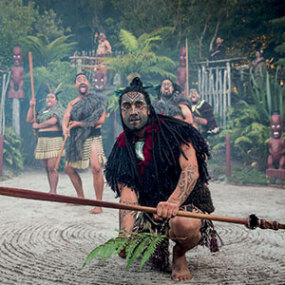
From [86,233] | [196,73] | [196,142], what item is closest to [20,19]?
[196,73]

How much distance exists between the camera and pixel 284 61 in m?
9.16

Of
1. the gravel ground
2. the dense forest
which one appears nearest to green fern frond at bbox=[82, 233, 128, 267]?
the gravel ground

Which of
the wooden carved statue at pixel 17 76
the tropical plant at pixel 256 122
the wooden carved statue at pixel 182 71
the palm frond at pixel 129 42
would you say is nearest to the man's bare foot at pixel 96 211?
the tropical plant at pixel 256 122

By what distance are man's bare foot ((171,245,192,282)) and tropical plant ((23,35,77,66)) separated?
997cm

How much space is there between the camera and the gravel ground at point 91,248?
7.94 ft

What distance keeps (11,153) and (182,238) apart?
8289 mm

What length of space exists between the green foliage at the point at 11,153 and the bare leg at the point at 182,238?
7847 mm

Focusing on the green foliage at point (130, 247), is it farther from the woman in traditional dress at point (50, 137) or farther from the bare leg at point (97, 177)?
the woman in traditional dress at point (50, 137)

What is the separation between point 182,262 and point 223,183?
5691 millimetres

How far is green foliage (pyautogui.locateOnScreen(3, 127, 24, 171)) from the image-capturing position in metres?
9.57

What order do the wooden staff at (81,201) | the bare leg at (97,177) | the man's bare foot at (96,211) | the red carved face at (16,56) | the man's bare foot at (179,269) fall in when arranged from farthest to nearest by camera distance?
the red carved face at (16,56) < the bare leg at (97,177) < the man's bare foot at (96,211) < the man's bare foot at (179,269) < the wooden staff at (81,201)

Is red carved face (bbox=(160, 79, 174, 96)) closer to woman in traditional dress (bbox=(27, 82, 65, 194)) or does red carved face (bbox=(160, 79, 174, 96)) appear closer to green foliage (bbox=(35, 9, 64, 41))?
woman in traditional dress (bbox=(27, 82, 65, 194))

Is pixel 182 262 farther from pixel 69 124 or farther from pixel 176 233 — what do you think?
pixel 69 124

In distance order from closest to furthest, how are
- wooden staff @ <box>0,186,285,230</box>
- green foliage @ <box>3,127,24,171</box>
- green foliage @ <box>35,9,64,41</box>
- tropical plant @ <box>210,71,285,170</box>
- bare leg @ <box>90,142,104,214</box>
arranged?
wooden staff @ <box>0,186,285,230</box> → bare leg @ <box>90,142,104,214</box> → tropical plant @ <box>210,71,285,170</box> → green foliage @ <box>3,127,24,171</box> → green foliage @ <box>35,9,64,41</box>
